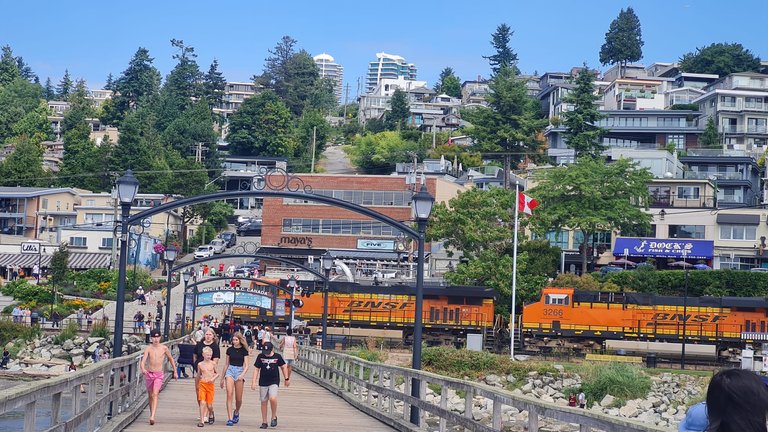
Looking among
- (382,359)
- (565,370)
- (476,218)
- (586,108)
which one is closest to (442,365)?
(382,359)

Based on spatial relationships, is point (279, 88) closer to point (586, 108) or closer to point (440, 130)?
point (440, 130)

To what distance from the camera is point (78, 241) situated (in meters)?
87.3

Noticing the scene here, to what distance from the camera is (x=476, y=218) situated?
213ft

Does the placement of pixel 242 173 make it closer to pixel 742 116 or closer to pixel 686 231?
pixel 742 116

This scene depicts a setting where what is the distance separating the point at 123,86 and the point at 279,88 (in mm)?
29070

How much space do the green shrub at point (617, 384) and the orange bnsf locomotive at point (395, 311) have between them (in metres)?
10.7

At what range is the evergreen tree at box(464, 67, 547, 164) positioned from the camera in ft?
315

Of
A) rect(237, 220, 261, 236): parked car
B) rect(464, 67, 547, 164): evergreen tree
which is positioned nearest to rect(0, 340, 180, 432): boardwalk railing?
rect(464, 67, 547, 164): evergreen tree

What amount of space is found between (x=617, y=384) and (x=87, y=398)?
3894cm

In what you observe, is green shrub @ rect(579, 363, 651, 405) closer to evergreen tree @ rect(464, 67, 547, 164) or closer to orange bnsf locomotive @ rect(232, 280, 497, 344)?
orange bnsf locomotive @ rect(232, 280, 497, 344)

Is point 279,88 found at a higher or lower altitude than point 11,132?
higher

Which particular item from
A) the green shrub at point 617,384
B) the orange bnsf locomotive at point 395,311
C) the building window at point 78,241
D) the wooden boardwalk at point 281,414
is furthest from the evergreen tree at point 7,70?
the wooden boardwalk at point 281,414

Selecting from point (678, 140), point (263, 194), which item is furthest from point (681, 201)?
point (263, 194)

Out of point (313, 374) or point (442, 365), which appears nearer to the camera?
point (313, 374)
